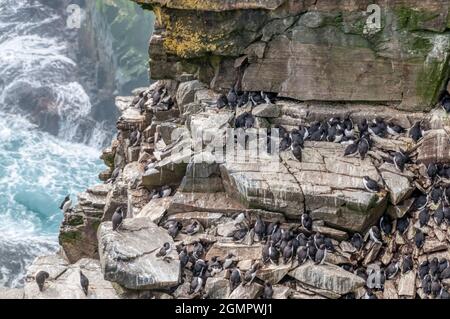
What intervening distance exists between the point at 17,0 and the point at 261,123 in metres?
47.2

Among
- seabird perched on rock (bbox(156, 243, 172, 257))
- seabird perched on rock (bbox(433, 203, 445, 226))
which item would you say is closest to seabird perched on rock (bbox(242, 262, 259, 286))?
seabird perched on rock (bbox(156, 243, 172, 257))

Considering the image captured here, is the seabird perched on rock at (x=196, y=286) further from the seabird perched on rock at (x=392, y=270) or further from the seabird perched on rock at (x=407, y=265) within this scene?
the seabird perched on rock at (x=407, y=265)

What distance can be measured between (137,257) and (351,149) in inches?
270

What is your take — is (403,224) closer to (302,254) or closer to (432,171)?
(432,171)

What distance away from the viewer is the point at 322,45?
2009cm

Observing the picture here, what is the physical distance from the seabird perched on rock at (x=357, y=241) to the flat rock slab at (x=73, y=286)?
637 centimetres

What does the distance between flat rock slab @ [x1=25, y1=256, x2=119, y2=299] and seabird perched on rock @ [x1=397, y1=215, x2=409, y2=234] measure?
774 centimetres

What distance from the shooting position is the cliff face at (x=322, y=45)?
1950cm

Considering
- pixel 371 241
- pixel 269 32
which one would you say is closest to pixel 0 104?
pixel 269 32

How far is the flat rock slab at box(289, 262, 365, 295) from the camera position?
1623cm

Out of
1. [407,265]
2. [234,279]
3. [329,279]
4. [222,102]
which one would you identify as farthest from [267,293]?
[222,102]

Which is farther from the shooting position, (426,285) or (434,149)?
(434,149)

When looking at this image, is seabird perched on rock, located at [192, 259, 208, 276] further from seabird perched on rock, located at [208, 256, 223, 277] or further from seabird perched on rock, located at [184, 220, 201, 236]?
seabird perched on rock, located at [184, 220, 201, 236]

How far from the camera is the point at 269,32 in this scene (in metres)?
20.4
